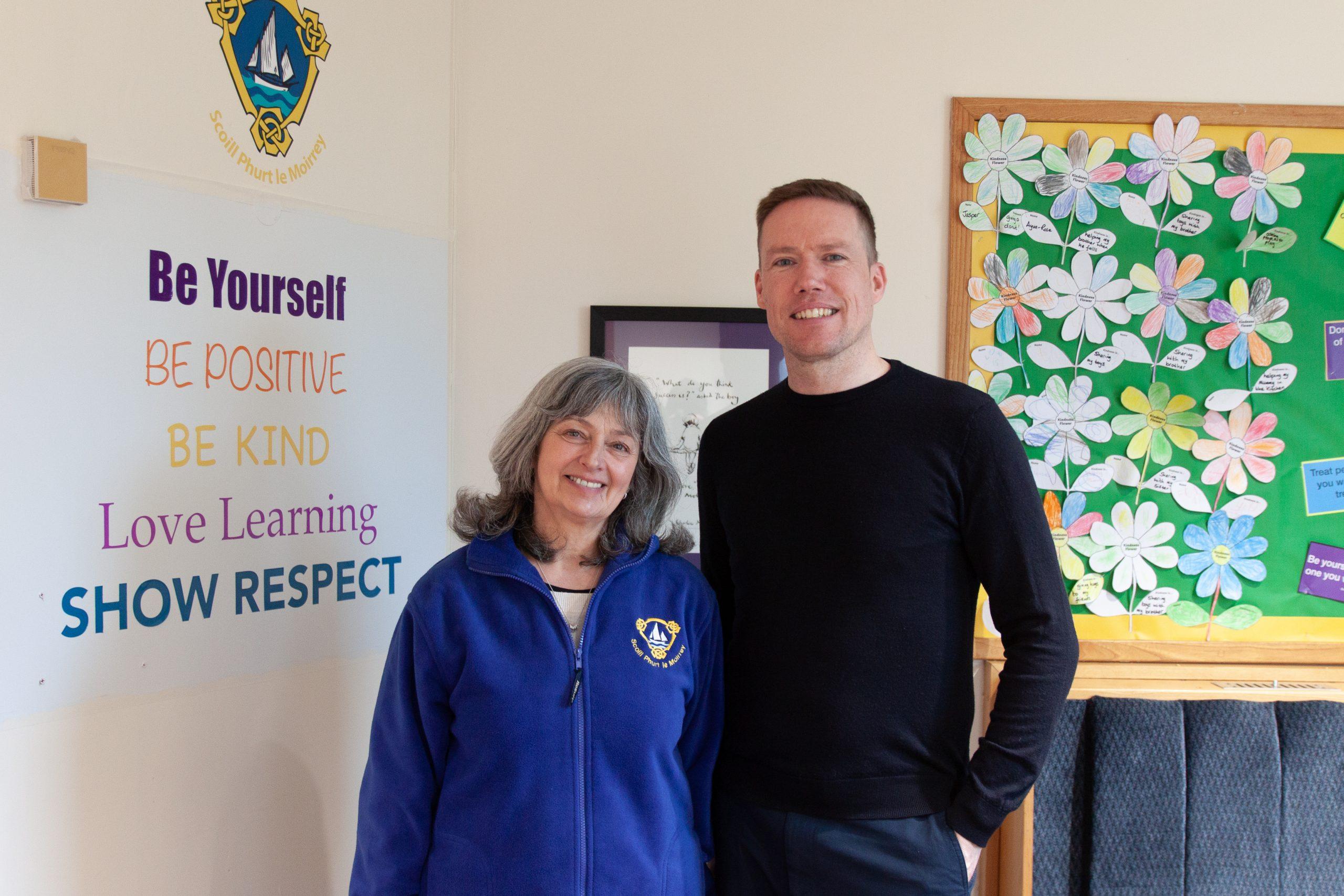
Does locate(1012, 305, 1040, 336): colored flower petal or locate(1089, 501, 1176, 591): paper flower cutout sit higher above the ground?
locate(1012, 305, 1040, 336): colored flower petal

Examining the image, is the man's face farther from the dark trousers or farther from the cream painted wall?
the cream painted wall

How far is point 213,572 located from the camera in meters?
1.54

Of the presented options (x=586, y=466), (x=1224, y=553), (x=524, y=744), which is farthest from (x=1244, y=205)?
(x=524, y=744)

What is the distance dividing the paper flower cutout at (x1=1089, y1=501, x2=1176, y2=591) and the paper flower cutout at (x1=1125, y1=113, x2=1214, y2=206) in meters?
0.65

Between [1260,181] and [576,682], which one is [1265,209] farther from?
[576,682]

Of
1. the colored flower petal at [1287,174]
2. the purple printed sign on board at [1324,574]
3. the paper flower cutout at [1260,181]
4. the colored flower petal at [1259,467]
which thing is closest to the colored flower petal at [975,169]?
the paper flower cutout at [1260,181]

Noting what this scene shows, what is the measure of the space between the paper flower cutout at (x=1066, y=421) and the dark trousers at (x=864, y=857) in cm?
94

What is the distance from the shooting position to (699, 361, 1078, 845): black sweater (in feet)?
4.12

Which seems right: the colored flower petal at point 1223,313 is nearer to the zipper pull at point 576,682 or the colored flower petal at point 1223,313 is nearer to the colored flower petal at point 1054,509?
the colored flower petal at point 1054,509

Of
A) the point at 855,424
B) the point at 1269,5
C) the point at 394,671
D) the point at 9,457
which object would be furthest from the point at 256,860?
the point at 1269,5

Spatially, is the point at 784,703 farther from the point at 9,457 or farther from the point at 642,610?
the point at 9,457

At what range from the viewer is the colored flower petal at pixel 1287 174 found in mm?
1887

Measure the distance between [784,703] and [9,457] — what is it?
116 centimetres

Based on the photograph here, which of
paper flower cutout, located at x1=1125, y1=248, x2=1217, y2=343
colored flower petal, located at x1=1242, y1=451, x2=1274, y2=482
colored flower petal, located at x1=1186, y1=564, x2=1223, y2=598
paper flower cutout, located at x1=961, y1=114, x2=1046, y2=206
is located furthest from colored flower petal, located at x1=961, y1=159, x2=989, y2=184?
colored flower petal, located at x1=1186, y1=564, x2=1223, y2=598
